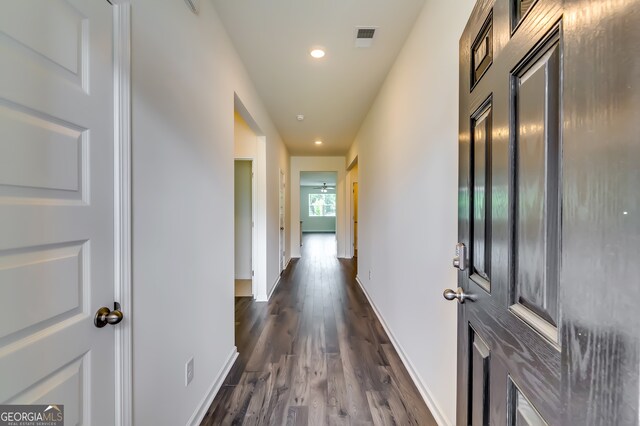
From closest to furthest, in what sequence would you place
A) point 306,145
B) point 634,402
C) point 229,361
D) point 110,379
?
1. point 634,402
2. point 110,379
3. point 229,361
4. point 306,145

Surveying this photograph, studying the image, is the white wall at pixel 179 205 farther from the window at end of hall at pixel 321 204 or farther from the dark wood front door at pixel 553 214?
the window at end of hall at pixel 321 204

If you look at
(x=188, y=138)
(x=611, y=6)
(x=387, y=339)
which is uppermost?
(x=188, y=138)

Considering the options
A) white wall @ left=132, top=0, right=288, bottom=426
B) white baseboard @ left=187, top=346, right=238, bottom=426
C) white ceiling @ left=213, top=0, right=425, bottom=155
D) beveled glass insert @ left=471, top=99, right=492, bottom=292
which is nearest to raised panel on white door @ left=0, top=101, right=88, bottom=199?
white wall @ left=132, top=0, right=288, bottom=426

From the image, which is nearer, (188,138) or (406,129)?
(188,138)

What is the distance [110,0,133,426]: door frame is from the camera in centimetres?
100

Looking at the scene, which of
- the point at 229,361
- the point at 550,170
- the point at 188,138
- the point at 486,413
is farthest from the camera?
the point at 229,361

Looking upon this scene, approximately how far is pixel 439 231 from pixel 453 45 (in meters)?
1.02

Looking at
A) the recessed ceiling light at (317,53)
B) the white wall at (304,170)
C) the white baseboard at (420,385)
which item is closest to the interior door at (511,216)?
the white baseboard at (420,385)

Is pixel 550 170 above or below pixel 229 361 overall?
above

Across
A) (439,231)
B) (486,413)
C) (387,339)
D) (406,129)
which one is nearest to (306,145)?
(406,129)

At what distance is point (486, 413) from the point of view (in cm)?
79

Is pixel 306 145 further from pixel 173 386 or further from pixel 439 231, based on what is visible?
pixel 173 386

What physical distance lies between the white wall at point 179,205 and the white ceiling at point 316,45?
0.93ft

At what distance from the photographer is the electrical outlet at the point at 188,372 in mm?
1512
